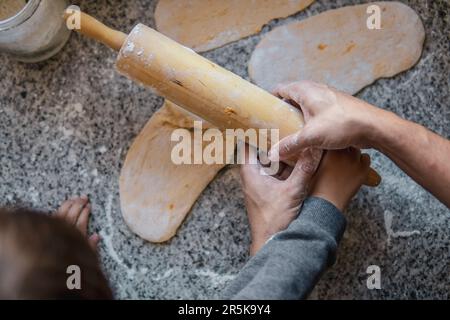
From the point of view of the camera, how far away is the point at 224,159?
1092mm

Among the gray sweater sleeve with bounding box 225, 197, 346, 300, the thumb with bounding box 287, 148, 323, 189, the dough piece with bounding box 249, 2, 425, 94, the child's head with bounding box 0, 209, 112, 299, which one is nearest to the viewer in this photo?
the child's head with bounding box 0, 209, 112, 299

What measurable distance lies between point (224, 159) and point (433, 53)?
1.47 feet

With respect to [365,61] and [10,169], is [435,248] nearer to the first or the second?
[365,61]

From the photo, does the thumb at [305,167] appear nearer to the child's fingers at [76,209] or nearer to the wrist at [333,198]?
the wrist at [333,198]

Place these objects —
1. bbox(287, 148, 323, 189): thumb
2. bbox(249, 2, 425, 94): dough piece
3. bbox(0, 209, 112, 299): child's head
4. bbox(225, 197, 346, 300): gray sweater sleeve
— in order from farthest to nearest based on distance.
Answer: bbox(249, 2, 425, 94): dough piece → bbox(287, 148, 323, 189): thumb → bbox(225, 197, 346, 300): gray sweater sleeve → bbox(0, 209, 112, 299): child's head

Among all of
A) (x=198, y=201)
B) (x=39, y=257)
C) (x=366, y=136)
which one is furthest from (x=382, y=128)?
(x=39, y=257)

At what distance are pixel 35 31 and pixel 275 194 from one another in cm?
54

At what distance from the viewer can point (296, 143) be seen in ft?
2.92

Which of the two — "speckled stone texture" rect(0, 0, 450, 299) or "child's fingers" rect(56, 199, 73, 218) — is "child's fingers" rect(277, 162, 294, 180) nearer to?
"speckled stone texture" rect(0, 0, 450, 299)

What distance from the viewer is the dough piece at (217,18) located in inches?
43.5

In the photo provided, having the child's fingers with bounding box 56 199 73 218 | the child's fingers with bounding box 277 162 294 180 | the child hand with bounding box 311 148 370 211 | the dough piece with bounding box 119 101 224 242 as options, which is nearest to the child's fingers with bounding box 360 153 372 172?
the child hand with bounding box 311 148 370 211

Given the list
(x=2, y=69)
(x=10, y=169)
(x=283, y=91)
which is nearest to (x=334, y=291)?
(x=283, y=91)

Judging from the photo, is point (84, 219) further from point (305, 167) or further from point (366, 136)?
point (366, 136)

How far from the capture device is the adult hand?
2.88 feet
